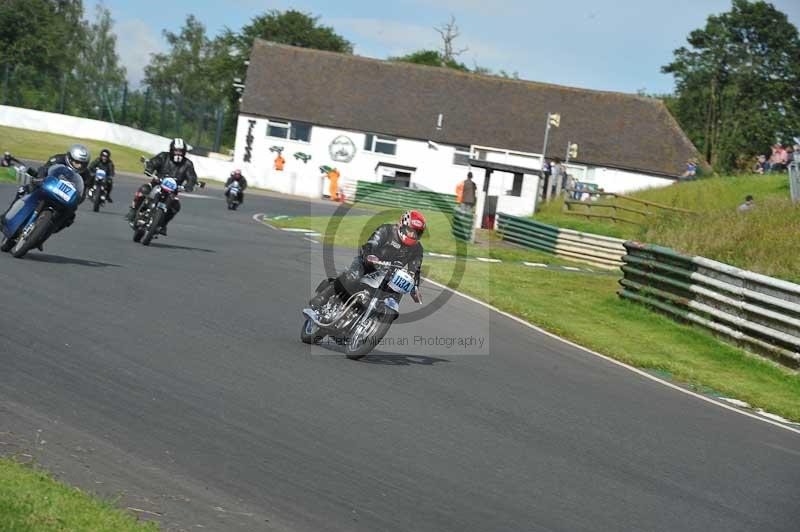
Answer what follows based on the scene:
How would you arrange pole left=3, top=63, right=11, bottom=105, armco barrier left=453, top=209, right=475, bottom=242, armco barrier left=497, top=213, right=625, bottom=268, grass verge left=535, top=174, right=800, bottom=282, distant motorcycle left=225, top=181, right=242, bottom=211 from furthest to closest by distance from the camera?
1. pole left=3, top=63, right=11, bottom=105
2. distant motorcycle left=225, top=181, right=242, bottom=211
3. armco barrier left=453, top=209, right=475, bottom=242
4. armco barrier left=497, top=213, right=625, bottom=268
5. grass verge left=535, top=174, right=800, bottom=282

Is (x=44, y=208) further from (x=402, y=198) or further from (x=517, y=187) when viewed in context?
(x=402, y=198)

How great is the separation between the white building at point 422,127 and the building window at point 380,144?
6 centimetres

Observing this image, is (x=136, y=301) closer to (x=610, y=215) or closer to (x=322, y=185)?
(x=610, y=215)

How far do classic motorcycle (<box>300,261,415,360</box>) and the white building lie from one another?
52.7m

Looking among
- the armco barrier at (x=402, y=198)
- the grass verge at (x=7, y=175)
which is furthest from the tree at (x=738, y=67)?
the grass verge at (x=7, y=175)

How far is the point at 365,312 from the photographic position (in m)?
10.8

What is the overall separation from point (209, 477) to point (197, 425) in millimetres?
1122

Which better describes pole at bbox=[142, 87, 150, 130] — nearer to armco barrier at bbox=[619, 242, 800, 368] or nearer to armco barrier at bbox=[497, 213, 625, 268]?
armco barrier at bbox=[497, 213, 625, 268]

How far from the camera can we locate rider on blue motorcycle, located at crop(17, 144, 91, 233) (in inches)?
582

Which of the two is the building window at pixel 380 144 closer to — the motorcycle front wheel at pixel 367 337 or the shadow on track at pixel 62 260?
the shadow on track at pixel 62 260

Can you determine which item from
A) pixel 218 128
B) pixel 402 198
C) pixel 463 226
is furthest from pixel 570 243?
pixel 218 128

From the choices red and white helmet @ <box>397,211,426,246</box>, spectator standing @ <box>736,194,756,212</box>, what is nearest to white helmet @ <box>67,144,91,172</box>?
red and white helmet @ <box>397,211,426,246</box>

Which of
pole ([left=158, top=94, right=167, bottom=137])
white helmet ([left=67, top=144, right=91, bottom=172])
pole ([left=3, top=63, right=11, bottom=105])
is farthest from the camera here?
pole ([left=158, top=94, right=167, bottom=137])

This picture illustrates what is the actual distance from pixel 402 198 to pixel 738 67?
32.5m
